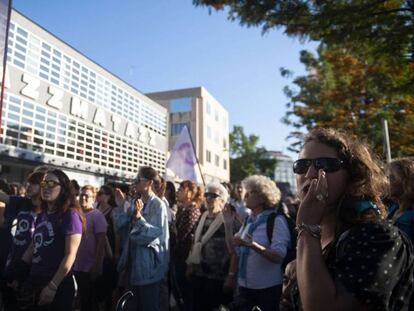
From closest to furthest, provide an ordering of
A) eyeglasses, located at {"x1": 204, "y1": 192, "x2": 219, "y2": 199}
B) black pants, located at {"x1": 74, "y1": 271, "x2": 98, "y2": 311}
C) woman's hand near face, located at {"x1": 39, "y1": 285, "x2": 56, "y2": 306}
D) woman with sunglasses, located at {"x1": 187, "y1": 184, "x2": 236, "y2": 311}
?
woman's hand near face, located at {"x1": 39, "y1": 285, "x2": 56, "y2": 306}
woman with sunglasses, located at {"x1": 187, "y1": 184, "x2": 236, "y2": 311}
black pants, located at {"x1": 74, "y1": 271, "x2": 98, "y2": 311}
eyeglasses, located at {"x1": 204, "y1": 192, "x2": 219, "y2": 199}

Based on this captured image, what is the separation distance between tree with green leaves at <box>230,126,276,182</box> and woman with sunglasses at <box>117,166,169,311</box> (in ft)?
148

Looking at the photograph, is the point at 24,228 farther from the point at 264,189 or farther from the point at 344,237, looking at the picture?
the point at 344,237

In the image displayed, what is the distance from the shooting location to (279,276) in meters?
3.54

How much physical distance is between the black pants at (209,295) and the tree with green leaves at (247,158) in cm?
4485

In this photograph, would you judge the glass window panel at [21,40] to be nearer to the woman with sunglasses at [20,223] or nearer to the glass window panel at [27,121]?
the glass window panel at [27,121]

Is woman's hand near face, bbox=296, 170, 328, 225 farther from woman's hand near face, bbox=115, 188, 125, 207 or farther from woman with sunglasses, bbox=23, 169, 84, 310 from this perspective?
woman's hand near face, bbox=115, 188, 125, 207

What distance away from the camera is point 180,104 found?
45.1m

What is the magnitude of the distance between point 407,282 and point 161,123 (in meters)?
30.5

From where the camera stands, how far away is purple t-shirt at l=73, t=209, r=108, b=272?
4.33 m

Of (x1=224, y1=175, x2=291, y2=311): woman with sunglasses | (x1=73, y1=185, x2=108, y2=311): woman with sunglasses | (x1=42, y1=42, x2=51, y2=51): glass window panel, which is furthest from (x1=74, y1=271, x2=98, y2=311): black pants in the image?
(x1=42, y1=42, x2=51, y2=51): glass window panel

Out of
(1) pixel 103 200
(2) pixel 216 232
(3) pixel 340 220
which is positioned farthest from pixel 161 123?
(3) pixel 340 220

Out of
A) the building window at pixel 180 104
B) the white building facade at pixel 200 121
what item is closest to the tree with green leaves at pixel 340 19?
the white building facade at pixel 200 121

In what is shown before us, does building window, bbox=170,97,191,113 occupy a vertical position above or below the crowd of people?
above

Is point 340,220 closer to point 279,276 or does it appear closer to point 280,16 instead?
point 279,276
